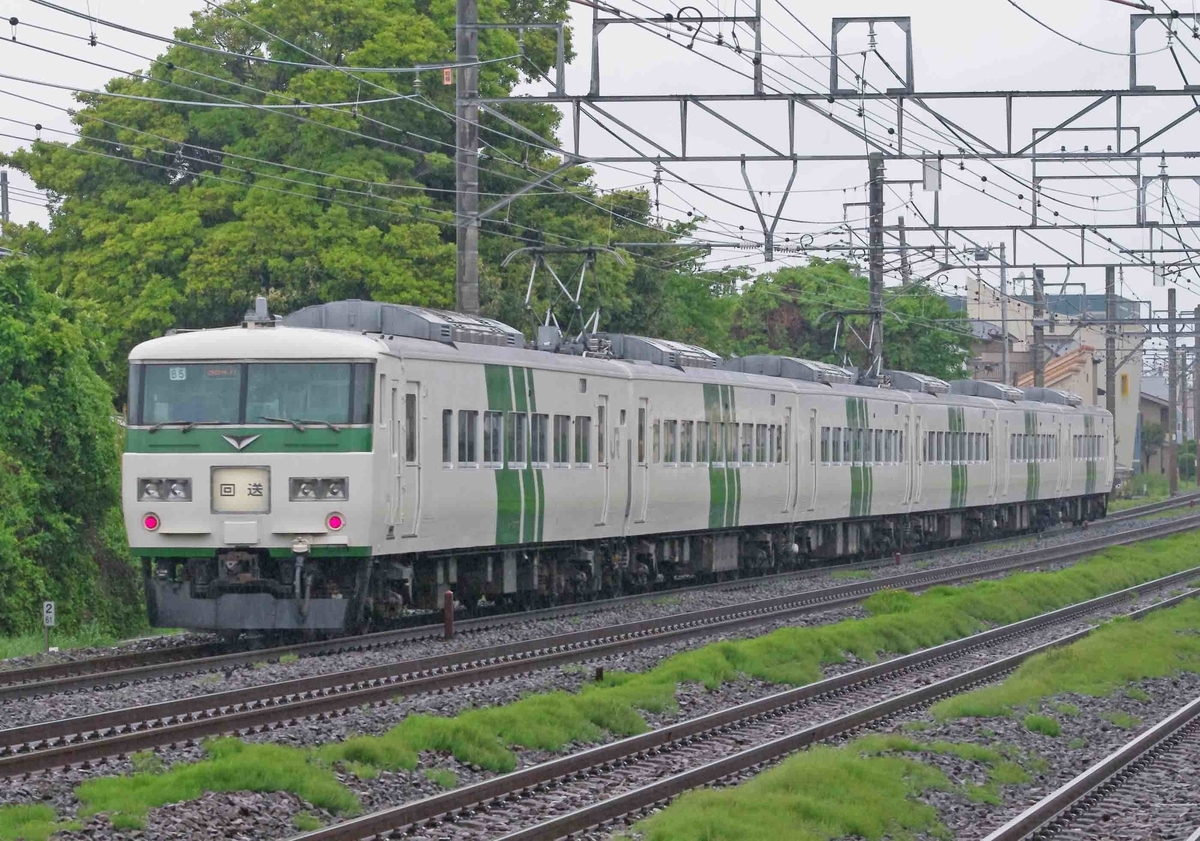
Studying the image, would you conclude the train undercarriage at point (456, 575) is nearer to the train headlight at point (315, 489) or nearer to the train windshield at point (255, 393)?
the train headlight at point (315, 489)

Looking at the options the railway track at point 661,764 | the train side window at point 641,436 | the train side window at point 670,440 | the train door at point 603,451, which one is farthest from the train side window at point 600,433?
the railway track at point 661,764

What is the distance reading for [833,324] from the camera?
2699 inches

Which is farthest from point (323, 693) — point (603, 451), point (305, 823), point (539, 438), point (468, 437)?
point (603, 451)

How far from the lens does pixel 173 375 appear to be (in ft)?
59.2

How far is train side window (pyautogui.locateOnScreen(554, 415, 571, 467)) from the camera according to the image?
22.4 m

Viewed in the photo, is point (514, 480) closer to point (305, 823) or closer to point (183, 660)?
point (183, 660)

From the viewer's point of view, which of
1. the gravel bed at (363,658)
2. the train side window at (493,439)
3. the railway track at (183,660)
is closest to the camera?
the gravel bed at (363,658)

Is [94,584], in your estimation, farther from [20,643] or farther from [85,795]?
[85,795]

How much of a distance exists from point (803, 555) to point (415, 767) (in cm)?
2224

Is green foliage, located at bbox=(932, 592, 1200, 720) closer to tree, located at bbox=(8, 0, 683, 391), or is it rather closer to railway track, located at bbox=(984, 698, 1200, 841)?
railway track, located at bbox=(984, 698, 1200, 841)

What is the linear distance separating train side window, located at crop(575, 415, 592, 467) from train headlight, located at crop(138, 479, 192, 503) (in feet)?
20.6

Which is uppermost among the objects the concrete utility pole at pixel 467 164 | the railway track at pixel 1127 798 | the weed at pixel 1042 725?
the concrete utility pole at pixel 467 164

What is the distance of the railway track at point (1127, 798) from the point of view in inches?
419

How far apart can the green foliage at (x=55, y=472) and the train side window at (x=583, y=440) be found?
221 inches
